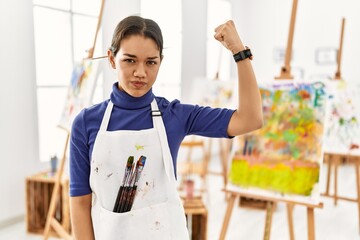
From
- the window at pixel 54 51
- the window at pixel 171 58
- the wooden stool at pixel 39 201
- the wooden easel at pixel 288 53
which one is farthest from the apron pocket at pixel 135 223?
the window at pixel 171 58

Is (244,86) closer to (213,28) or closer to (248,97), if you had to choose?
(248,97)

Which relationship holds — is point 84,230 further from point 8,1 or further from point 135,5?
point 135,5

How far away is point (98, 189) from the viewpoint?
3.59ft

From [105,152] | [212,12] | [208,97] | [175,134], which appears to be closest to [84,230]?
[105,152]

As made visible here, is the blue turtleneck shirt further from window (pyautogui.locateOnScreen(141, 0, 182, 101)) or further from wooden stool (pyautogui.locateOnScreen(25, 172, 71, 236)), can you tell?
window (pyautogui.locateOnScreen(141, 0, 182, 101))

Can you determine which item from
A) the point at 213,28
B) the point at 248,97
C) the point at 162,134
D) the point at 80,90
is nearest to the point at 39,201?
the point at 80,90

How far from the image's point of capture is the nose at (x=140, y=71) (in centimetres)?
99

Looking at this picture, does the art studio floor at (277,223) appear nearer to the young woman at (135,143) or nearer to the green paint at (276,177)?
the green paint at (276,177)

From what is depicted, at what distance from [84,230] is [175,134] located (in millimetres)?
433

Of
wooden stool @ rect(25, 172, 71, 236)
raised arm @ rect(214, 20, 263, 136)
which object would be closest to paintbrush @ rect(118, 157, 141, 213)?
raised arm @ rect(214, 20, 263, 136)

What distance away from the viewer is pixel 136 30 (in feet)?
3.27

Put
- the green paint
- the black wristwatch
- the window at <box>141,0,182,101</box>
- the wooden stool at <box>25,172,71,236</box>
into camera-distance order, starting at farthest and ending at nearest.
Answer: the window at <box>141,0,182,101</box>, the wooden stool at <box>25,172,71,236</box>, the green paint, the black wristwatch

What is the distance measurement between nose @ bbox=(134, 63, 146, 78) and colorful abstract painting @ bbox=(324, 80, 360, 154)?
2.60 meters

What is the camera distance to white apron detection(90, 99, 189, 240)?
107 cm
